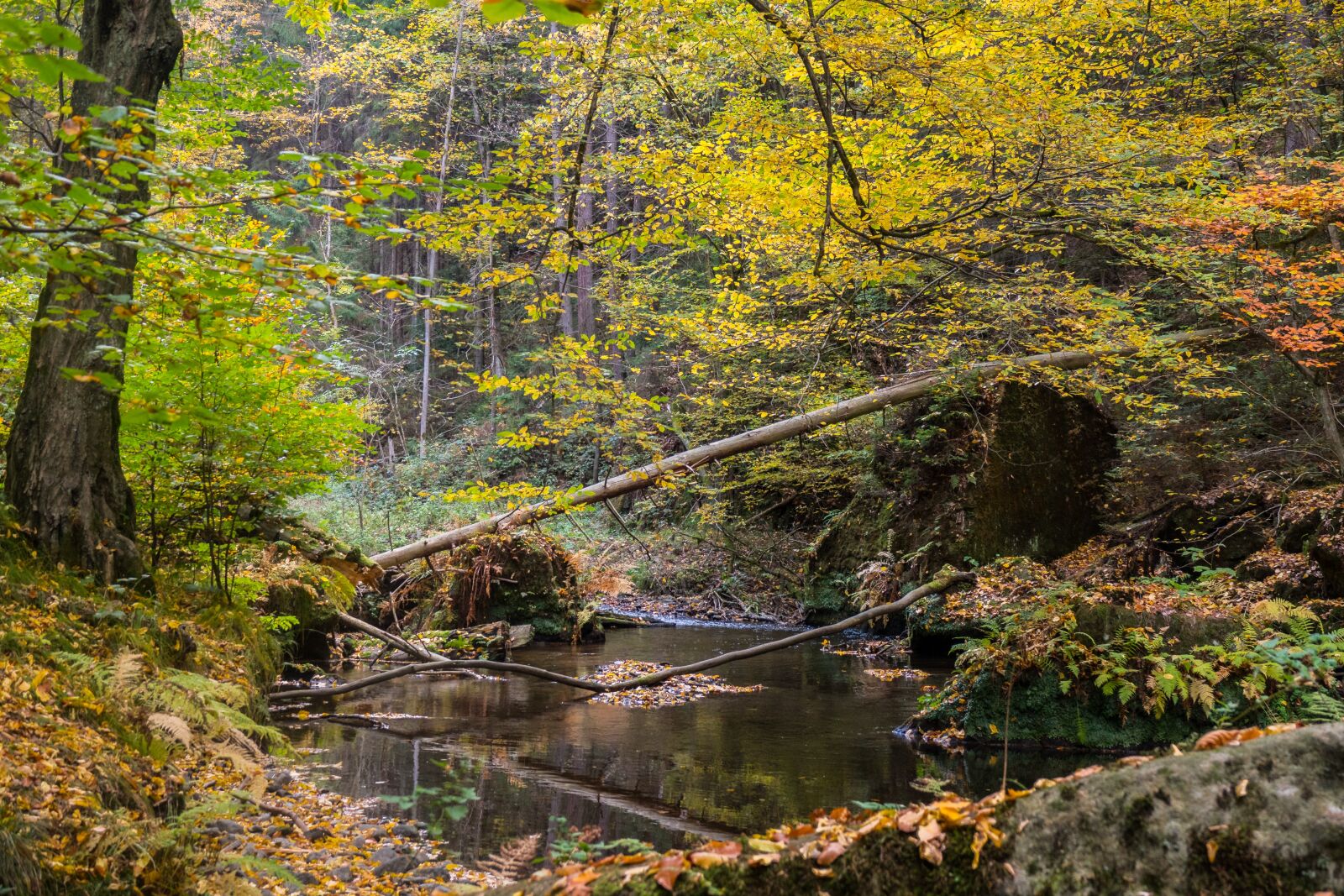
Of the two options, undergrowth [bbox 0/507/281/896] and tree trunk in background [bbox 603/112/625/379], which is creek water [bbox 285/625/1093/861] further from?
tree trunk in background [bbox 603/112/625/379]

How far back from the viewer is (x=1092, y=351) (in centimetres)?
1058

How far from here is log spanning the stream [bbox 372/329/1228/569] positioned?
34.7 feet

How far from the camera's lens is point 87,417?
548 centimetres

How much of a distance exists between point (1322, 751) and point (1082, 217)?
8.13m

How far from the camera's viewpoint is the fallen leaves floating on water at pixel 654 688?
914 centimetres

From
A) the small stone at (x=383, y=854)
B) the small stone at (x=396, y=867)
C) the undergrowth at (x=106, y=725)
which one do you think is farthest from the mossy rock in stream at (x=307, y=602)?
the small stone at (x=396, y=867)

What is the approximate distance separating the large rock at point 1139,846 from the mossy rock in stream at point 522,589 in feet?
35.0

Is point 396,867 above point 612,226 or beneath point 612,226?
beneath

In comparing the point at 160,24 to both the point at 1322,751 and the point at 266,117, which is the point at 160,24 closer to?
the point at 1322,751

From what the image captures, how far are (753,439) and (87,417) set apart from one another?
28.4ft

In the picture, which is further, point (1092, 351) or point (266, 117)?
point (266, 117)

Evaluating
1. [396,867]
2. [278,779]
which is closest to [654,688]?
[278,779]

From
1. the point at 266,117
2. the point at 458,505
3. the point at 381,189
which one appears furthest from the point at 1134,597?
the point at 266,117

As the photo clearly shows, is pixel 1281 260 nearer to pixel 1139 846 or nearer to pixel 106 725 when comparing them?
pixel 1139 846
